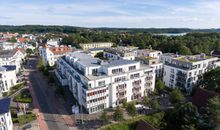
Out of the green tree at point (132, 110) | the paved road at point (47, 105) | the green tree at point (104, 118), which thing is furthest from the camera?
the green tree at point (132, 110)

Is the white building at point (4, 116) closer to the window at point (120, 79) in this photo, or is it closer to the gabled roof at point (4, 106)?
the gabled roof at point (4, 106)

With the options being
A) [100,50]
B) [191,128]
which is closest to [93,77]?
[191,128]

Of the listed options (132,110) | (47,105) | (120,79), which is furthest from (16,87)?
(132,110)

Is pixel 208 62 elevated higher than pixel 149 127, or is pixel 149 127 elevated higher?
pixel 208 62

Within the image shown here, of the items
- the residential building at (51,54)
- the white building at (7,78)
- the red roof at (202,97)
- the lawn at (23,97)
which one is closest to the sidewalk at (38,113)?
the lawn at (23,97)

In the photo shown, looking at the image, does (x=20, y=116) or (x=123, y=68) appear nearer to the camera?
(x=20, y=116)

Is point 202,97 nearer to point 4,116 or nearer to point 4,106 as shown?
point 4,116

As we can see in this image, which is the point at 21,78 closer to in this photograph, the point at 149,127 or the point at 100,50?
the point at 100,50
